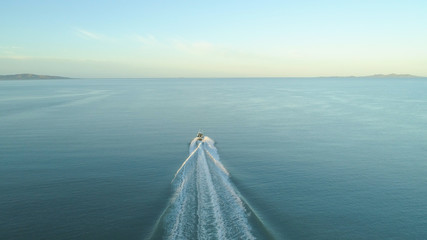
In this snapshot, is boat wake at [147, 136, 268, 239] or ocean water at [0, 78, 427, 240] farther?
ocean water at [0, 78, 427, 240]

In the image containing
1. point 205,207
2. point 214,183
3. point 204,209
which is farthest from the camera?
point 214,183

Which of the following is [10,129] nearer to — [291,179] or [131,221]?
[131,221]

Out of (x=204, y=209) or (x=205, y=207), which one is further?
(x=205, y=207)

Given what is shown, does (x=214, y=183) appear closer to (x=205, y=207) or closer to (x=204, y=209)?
(x=205, y=207)

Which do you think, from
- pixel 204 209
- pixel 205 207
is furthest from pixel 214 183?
pixel 204 209

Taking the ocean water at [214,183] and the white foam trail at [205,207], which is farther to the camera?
the ocean water at [214,183]

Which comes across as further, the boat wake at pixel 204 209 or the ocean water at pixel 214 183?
the ocean water at pixel 214 183
